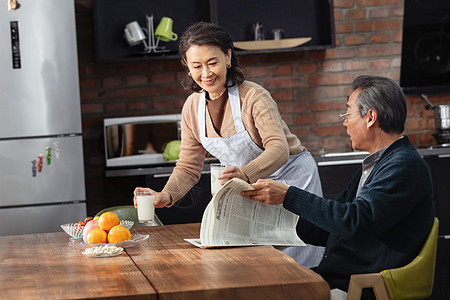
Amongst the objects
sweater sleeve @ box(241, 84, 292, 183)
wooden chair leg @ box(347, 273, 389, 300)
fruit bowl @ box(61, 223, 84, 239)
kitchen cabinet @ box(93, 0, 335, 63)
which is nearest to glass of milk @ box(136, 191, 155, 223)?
fruit bowl @ box(61, 223, 84, 239)

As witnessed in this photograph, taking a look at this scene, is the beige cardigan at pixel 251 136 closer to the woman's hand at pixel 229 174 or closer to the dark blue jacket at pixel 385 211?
the woman's hand at pixel 229 174

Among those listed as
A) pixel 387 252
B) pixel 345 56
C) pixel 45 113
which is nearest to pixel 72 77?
pixel 45 113

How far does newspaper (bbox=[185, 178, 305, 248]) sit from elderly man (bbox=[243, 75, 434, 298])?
5cm

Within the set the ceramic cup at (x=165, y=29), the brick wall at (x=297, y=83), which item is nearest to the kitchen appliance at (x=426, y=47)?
the brick wall at (x=297, y=83)

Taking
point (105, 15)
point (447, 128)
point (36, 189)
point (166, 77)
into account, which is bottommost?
point (36, 189)

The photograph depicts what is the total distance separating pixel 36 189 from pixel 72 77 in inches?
26.2

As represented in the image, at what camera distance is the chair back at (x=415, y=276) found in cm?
168

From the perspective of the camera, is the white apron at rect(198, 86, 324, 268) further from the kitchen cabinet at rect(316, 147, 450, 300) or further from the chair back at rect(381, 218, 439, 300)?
the kitchen cabinet at rect(316, 147, 450, 300)

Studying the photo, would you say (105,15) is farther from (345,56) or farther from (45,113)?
(345,56)

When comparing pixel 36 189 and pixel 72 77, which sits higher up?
pixel 72 77

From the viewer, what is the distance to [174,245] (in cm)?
191

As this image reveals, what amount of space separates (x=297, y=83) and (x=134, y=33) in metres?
1.12

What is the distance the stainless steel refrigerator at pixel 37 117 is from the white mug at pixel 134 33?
421mm

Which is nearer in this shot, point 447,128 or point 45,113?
point 45,113
